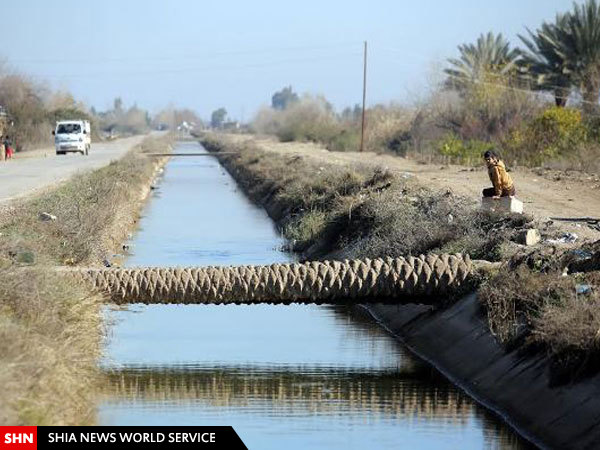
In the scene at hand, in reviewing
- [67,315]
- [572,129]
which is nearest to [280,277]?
[67,315]

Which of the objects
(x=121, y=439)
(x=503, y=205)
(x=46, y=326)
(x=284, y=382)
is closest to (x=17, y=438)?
(x=121, y=439)

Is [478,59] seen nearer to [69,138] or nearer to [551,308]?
[69,138]

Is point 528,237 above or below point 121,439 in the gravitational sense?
above

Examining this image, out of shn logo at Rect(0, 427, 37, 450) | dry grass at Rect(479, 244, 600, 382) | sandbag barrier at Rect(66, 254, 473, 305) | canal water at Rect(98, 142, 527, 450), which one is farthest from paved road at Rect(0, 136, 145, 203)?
shn logo at Rect(0, 427, 37, 450)

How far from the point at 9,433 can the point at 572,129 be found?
44313 millimetres

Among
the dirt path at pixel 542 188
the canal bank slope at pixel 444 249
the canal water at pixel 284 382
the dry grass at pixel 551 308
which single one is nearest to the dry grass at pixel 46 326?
the canal water at pixel 284 382

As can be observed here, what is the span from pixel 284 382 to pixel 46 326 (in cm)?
421

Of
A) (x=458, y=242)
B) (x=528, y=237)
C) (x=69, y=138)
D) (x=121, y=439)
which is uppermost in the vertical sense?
(x=528, y=237)

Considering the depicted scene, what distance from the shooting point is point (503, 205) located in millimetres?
23594

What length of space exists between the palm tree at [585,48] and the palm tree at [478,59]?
14.8 m

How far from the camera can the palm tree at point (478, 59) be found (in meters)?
78.3

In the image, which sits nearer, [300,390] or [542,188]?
[300,390]

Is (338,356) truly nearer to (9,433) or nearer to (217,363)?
(217,363)

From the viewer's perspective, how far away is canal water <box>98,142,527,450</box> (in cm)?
1468
